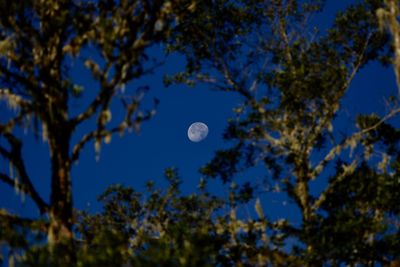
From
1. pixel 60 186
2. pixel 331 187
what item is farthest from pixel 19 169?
pixel 331 187

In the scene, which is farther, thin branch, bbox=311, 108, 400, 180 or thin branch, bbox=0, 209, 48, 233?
thin branch, bbox=311, 108, 400, 180

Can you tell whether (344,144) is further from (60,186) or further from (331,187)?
(60,186)

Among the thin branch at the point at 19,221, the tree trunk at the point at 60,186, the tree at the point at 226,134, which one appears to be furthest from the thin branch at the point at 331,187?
the thin branch at the point at 19,221

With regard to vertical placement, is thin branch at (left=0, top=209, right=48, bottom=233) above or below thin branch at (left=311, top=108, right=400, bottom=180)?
below

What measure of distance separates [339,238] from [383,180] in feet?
7.02

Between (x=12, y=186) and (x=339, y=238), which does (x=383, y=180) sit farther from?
(x=12, y=186)

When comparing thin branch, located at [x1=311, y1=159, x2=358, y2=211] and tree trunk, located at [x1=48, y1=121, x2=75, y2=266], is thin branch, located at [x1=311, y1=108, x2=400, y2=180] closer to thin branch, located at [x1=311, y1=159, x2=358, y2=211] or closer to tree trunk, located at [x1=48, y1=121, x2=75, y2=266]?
thin branch, located at [x1=311, y1=159, x2=358, y2=211]

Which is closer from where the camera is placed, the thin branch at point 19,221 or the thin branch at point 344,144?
the thin branch at point 19,221

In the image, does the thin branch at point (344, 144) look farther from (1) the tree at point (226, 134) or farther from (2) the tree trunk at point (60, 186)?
(2) the tree trunk at point (60, 186)

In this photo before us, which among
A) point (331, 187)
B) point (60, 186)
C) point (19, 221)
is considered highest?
point (331, 187)

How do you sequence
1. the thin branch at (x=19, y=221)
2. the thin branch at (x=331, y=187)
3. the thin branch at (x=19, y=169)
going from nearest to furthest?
the thin branch at (x=19, y=221) → the thin branch at (x=19, y=169) → the thin branch at (x=331, y=187)

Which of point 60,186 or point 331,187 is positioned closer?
point 60,186

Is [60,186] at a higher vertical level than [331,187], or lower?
lower

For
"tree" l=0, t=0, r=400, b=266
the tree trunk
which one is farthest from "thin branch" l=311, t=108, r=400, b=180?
the tree trunk
